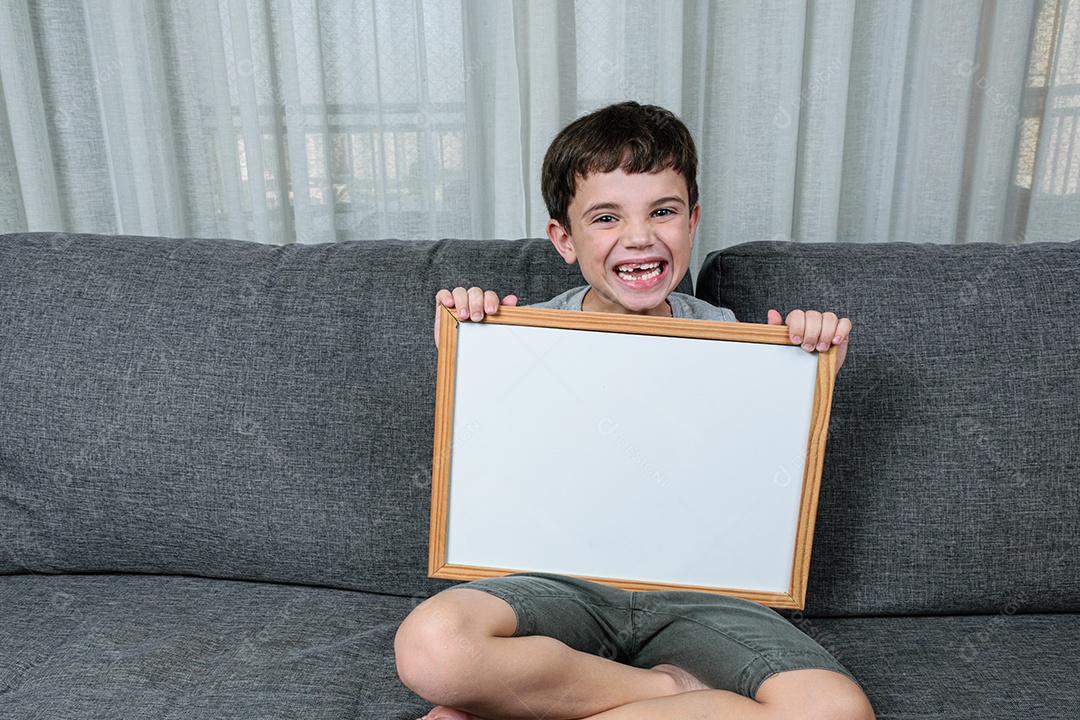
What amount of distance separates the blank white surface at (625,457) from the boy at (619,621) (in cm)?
5

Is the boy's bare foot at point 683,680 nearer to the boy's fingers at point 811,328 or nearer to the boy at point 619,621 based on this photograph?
the boy at point 619,621

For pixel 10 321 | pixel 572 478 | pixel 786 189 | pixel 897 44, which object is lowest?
pixel 572 478

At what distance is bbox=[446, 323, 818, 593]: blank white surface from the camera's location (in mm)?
1065

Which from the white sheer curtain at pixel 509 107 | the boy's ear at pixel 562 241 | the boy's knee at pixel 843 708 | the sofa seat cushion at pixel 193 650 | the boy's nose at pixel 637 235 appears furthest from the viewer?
the white sheer curtain at pixel 509 107

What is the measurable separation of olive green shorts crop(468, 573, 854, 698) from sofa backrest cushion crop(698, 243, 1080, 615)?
257mm

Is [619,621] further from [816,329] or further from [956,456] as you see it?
[956,456]

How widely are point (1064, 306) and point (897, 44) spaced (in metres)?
0.75

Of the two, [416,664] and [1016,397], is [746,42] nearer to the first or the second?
[1016,397]

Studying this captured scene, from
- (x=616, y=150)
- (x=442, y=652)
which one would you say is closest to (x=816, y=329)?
(x=616, y=150)

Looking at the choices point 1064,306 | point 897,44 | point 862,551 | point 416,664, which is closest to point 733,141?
point 897,44

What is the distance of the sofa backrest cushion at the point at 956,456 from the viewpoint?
46.4 inches

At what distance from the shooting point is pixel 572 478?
1094 mm

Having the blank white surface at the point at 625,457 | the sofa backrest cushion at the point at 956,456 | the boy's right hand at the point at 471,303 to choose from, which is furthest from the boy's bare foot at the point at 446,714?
the sofa backrest cushion at the point at 956,456

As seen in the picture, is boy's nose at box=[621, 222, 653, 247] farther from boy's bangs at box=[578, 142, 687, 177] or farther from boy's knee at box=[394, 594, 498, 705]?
boy's knee at box=[394, 594, 498, 705]
